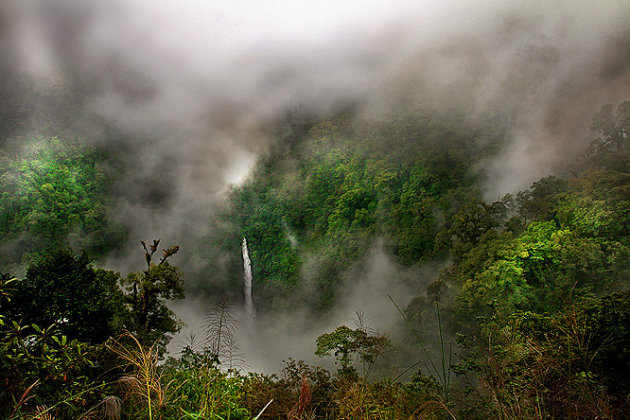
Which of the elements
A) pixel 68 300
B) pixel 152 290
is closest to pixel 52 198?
pixel 68 300

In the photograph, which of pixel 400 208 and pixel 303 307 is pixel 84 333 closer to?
pixel 400 208

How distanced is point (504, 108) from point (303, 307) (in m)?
42.6

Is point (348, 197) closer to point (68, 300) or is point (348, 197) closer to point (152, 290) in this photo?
point (152, 290)

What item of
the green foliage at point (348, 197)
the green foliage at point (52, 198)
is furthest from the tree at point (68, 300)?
the green foliage at point (52, 198)

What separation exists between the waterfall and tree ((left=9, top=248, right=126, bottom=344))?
43.7 m

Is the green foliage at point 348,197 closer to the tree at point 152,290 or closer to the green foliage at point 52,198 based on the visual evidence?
the tree at point 152,290

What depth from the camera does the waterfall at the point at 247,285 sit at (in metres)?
54.6

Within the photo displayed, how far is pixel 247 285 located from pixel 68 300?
48.5 m

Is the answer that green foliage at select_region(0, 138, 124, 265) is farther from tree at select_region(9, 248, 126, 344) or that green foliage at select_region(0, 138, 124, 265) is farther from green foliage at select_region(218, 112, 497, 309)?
tree at select_region(9, 248, 126, 344)

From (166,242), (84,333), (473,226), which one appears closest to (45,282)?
(84,333)

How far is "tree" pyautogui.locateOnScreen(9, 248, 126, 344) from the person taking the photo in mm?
10680

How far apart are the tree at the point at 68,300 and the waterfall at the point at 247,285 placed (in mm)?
43715

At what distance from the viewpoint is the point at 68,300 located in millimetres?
11562

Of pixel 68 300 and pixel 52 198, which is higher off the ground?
pixel 52 198
